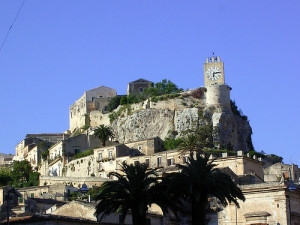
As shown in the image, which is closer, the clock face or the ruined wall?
the ruined wall

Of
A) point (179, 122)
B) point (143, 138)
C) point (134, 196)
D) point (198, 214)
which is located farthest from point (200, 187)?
point (143, 138)

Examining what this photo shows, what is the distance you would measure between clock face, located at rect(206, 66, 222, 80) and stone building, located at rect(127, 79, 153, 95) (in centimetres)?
1897

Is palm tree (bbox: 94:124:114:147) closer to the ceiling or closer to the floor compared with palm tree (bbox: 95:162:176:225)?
closer to the ceiling

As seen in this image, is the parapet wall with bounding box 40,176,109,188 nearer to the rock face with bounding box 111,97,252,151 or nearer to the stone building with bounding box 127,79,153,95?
the rock face with bounding box 111,97,252,151

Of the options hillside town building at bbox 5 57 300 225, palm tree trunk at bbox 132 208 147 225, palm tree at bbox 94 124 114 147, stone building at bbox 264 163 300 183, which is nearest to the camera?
palm tree trunk at bbox 132 208 147 225

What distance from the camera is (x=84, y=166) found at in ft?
374

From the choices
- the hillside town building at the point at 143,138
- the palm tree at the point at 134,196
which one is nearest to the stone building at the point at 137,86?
the hillside town building at the point at 143,138

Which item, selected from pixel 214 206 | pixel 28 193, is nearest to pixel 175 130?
pixel 28 193

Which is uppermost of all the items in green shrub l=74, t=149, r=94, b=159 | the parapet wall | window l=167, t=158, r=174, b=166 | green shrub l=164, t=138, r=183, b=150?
green shrub l=164, t=138, r=183, b=150

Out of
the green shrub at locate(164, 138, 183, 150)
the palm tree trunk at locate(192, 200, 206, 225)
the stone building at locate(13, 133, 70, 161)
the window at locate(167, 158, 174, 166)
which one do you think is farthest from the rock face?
the palm tree trunk at locate(192, 200, 206, 225)

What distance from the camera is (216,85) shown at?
4781 inches

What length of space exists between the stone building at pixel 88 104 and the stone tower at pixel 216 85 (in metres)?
25.6

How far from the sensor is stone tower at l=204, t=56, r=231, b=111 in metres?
121

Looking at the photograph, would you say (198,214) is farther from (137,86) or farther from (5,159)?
(5,159)
